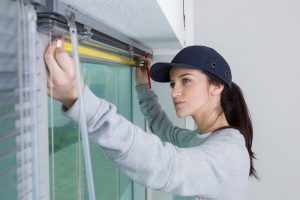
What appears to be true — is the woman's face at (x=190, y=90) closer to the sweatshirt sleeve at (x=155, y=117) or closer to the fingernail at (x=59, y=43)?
the sweatshirt sleeve at (x=155, y=117)

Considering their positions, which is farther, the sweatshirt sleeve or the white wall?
the white wall

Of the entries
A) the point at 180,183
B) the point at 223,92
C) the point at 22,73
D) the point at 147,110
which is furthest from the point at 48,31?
the point at 147,110

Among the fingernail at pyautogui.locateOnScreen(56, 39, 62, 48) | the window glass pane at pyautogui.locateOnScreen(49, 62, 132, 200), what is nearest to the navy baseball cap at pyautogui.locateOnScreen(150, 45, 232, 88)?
the window glass pane at pyautogui.locateOnScreen(49, 62, 132, 200)

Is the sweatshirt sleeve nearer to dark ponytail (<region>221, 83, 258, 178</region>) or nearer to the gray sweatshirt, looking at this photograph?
dark ponytail (<region>221, 83, 258, 178</region>)

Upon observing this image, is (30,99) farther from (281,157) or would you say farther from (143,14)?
(281,157)

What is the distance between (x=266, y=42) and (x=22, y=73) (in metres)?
1.63

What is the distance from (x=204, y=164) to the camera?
0.82 metres

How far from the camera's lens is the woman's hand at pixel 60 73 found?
59 centimetres

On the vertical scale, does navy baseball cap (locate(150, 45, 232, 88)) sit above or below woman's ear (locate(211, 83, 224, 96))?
above

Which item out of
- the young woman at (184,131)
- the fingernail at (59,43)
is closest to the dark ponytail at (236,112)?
the young woman at (184,131)

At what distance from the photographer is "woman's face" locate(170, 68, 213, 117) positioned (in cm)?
118

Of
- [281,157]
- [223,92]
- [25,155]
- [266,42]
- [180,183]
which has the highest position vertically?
[266,42]

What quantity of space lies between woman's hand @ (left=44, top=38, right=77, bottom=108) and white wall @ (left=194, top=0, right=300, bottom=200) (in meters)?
1.46

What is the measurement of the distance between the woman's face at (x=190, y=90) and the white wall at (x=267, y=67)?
789 millimetres
